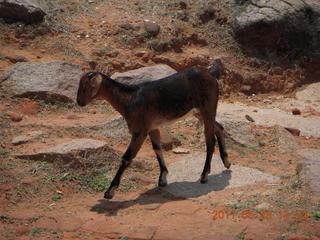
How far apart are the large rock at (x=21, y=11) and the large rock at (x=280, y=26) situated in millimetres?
5770

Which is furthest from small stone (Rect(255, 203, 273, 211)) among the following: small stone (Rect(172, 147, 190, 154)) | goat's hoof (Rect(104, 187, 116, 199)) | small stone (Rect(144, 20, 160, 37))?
small stone (Rect(144, 20, 160, 37))

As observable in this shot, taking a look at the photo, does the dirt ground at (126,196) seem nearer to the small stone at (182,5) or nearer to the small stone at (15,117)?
the small stone at (15,117)

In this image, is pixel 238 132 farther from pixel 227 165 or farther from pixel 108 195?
pixel 108 195

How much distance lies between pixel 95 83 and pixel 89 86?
0.10 m

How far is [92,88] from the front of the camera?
7.61 m

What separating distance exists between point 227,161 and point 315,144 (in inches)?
111

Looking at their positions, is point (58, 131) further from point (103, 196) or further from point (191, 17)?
point (191, 17)

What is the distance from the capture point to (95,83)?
24.9 feet

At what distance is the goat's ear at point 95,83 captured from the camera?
24.9 ft

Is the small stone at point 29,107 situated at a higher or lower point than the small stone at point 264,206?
lower

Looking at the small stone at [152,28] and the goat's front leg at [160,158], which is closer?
the goat's front leg at [160,158]

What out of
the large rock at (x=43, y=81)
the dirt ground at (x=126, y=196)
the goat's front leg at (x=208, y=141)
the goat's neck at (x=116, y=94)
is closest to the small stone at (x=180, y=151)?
the dirt ground at (x=126, y=196)

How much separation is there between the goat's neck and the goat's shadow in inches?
53.8

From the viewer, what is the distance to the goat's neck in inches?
303
